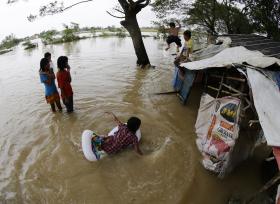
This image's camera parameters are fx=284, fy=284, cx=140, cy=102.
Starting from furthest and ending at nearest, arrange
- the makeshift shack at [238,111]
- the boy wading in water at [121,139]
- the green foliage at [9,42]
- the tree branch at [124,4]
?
the green foliage at [9,42], the tree branch at [124,4], the boy wading in water at [121,139], the makeshift shack at [238,111]

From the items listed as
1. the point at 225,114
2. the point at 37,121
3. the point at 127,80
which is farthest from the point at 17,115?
the point at 225,114

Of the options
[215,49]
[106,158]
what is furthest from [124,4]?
[106,158]

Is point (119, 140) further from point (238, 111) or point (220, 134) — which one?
point (238, 111)

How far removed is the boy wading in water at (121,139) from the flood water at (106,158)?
0.57 ft

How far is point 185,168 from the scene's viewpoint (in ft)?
14.9

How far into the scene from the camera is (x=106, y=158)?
4801 millimetres

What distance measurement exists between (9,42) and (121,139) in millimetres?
22804

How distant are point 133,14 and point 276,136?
28.1 ft

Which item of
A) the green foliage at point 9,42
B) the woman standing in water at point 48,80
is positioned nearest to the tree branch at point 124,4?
the woman standing in water at point 48,80

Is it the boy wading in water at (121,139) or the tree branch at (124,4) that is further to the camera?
the tree branch at (124,4)

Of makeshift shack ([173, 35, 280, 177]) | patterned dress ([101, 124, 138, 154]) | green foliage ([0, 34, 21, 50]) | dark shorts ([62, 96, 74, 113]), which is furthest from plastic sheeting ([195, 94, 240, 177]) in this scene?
green foliage ([0, 34, 21, 50])

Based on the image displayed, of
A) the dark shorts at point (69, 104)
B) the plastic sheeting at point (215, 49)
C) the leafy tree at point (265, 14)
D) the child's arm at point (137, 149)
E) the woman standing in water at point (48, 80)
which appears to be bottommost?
the child's arm at point (137, 149)

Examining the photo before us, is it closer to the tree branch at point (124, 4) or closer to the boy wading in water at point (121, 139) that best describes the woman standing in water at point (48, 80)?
the boy wading in water at point (121, 139)

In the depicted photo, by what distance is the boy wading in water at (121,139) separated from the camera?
4632 millimetres
